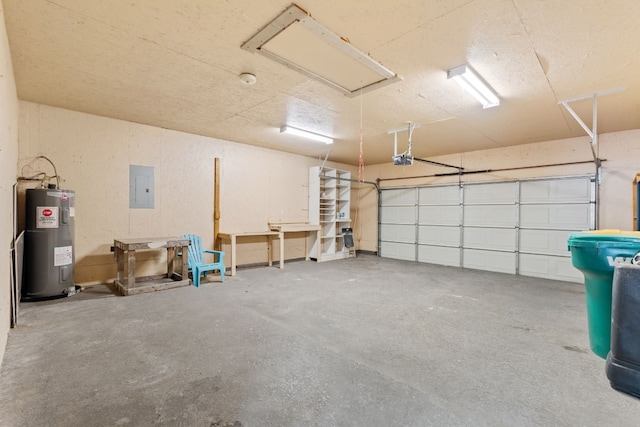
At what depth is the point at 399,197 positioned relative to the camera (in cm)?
804

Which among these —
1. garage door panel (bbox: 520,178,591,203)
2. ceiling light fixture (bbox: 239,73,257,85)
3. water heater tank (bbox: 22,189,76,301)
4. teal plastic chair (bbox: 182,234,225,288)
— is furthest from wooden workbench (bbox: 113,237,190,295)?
garage door panel (bbox: 520,178,591,203)

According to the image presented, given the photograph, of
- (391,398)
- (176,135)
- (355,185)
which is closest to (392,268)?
(355,185)

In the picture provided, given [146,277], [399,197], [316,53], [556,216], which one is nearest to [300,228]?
[399,197]

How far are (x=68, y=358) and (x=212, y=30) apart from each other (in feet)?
9.55

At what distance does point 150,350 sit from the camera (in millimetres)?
2469

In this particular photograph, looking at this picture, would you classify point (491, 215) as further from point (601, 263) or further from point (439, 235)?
point (601, 263)

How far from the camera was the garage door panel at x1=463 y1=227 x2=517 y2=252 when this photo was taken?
6137 millimetres

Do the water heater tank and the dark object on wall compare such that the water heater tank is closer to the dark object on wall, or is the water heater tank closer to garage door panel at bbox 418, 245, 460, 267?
the dark object on wall

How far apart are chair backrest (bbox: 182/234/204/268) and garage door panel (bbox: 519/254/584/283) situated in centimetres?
644

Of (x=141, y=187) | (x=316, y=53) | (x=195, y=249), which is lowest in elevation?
(x=195, y=249)

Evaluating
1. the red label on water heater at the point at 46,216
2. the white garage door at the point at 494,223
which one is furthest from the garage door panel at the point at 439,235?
the red label on water heater at the point at 46,216

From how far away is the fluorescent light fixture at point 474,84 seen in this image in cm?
286

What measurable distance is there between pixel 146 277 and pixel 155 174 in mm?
1802

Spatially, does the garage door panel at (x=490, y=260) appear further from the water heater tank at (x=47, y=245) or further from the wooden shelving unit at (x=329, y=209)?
the water heater tank at (x=47, y=245)
